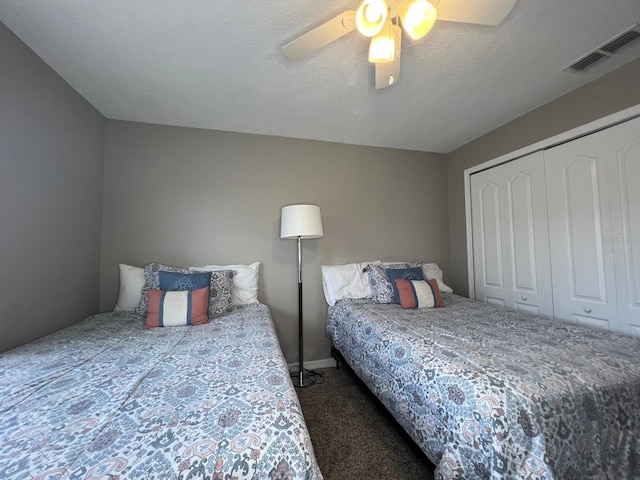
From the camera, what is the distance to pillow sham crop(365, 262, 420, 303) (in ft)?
7.45

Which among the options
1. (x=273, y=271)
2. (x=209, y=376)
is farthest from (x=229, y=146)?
(x=209, y=376)

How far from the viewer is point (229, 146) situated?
2.52 metres

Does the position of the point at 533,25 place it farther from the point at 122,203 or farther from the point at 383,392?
the point at 122,203

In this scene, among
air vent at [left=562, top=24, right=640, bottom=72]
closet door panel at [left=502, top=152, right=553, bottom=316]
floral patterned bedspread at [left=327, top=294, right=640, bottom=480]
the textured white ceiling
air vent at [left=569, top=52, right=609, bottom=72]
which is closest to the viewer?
floral patterned bedspread at [left=327, top=294, right=640, bottom=480]

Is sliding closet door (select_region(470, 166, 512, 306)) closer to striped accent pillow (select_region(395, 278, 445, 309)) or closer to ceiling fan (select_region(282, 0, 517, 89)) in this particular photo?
striped accent pillow (select_region(395, 278, 445, 309))

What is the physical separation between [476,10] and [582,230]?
1.79 m

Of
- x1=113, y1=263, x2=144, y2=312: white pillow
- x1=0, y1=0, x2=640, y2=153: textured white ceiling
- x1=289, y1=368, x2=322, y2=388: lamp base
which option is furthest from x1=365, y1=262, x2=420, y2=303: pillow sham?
x1=113, y1=263, x2=144, y2=312: white pillow

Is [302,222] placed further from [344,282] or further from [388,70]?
[388,70]

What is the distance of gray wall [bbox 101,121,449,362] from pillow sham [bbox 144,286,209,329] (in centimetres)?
64

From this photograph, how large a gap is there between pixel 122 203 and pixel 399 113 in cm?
256

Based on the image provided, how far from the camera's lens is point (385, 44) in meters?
1.22

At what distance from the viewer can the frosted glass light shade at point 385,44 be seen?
1.21 metres

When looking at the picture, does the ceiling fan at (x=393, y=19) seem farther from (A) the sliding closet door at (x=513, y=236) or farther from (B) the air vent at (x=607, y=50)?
(A) the sliding closet door at (x=513, y=236)

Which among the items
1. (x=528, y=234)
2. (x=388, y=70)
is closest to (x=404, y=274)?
(x=528, y=234)
